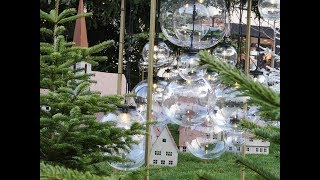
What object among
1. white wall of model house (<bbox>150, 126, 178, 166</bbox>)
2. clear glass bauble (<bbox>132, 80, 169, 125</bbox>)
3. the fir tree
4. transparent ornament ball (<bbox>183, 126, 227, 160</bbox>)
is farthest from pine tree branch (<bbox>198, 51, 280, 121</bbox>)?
white wall of model house (<bbox>150, 126, 178, 166</bbox>)

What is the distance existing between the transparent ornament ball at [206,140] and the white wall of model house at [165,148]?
84.0 inches

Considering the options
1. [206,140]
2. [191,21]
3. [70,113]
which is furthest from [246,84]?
[206,140]

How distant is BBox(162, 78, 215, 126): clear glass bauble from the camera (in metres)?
2.56

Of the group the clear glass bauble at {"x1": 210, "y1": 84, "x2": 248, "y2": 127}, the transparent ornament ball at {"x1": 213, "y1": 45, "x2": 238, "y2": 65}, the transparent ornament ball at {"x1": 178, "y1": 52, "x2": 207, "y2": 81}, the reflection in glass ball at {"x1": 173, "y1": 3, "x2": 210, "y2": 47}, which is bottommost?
the clear glass bauble at {"x1": 210, "y1": 84, "x2": 248, "y2": 127}

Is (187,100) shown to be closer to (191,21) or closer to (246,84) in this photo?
(191,21)

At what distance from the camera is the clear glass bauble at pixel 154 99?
2.99m

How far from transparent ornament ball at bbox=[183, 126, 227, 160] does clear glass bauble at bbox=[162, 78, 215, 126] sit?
0.43 m

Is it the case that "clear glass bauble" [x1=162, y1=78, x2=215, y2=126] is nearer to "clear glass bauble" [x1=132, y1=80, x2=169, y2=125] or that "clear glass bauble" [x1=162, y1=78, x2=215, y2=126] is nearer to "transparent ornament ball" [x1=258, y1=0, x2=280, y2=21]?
"clear glass bauble" [x1=132, y1=80, x2=169, y2=125]

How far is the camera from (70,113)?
166 centimetres
